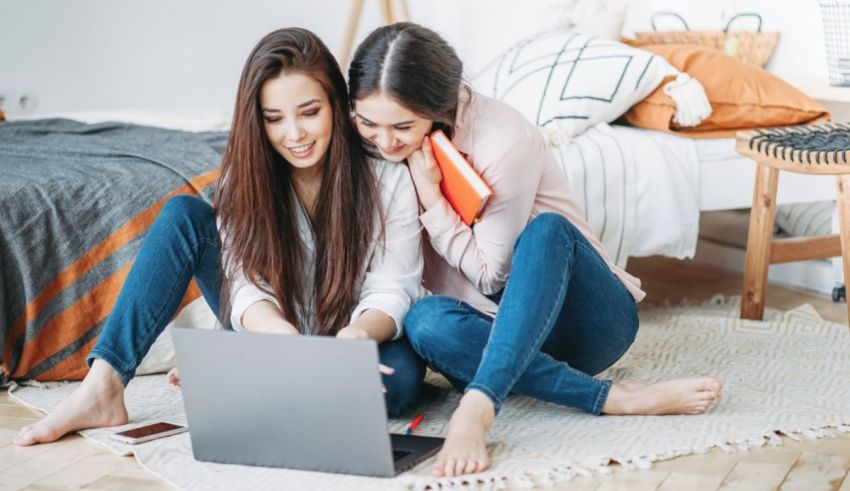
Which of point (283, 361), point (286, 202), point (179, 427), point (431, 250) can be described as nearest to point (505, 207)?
point (431, 250)

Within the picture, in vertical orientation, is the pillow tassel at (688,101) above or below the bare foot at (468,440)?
above

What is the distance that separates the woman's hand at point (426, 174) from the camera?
1563 mm

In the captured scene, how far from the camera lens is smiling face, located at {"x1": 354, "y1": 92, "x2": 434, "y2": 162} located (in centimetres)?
150

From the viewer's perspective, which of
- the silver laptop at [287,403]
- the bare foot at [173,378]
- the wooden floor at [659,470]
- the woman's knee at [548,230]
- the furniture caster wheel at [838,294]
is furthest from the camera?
the furniture caster wheel at [838,294]

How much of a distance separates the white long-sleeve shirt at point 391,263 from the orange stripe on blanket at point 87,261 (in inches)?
17.1

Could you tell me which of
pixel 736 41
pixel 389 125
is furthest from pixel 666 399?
pixel 736 41

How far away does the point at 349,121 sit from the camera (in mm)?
1571

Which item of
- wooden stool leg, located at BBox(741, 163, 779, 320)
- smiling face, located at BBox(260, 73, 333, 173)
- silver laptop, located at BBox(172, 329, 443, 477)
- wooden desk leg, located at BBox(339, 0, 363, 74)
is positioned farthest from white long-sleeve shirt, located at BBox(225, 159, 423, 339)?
wooden desk leg, located at BBox(339, 0, 363, 74)

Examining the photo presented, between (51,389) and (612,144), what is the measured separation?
48.0 inches

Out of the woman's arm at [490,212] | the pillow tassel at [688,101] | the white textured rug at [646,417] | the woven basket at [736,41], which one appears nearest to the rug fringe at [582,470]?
the white textured rug at [646,417]

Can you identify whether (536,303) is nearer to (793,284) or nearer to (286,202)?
(286,202)

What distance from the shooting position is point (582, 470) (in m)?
1.40

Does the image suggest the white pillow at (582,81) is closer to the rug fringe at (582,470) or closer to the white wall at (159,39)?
the rug fringe at (582,470)

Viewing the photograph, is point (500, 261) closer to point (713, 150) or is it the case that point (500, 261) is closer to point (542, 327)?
point (542, 327)
